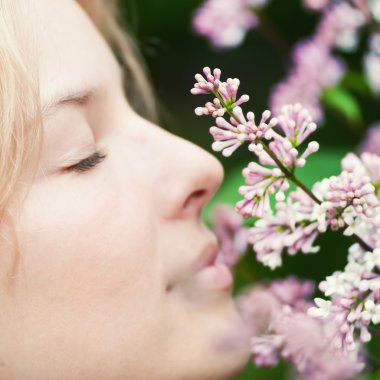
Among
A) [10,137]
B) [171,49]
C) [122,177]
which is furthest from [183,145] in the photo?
[171,49]

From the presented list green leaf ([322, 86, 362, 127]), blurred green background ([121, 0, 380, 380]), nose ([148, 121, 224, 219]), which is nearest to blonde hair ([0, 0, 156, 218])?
nose ([148, 121, 224, 219])

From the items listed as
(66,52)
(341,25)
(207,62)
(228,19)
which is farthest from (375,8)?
(207,62)

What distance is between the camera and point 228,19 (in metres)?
1.15

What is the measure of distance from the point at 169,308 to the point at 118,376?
86mm

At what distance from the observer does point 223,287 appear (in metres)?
0.80

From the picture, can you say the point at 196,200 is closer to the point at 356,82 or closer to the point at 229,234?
the point at 229,234

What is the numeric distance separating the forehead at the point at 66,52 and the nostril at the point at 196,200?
16 centimetres

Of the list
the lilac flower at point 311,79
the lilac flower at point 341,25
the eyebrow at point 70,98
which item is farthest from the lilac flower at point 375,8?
the eyebrow at point 70,98

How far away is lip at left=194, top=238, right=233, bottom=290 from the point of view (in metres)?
0.79

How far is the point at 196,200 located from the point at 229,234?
0.23m

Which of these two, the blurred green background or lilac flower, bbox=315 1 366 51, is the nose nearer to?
lilac flower, bbox=315 1 366 51

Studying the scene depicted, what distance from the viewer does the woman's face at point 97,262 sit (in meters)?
0.71

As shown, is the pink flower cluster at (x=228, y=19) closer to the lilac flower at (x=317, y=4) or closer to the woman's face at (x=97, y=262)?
the lilac flower at (x=317, y=4)

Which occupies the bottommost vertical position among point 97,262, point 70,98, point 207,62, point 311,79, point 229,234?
point 207,62
